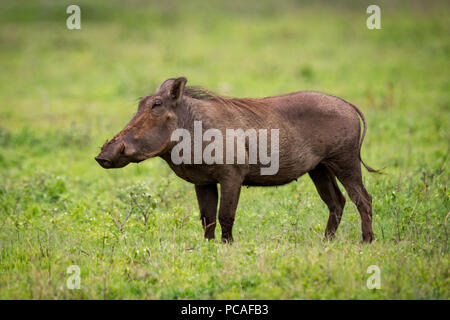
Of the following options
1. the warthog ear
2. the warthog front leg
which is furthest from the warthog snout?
the warthog front leg

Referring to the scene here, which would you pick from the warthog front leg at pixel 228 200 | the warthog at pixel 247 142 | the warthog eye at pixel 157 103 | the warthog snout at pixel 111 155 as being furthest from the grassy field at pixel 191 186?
the warthog eye at pixel 157 103

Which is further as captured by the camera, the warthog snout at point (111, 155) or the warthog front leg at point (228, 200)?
the warthog front leg at point (228, 200)

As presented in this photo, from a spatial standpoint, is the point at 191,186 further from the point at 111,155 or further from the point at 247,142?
the point at 111,155

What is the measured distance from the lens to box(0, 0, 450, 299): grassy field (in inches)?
202

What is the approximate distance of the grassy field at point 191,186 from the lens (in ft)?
16.8

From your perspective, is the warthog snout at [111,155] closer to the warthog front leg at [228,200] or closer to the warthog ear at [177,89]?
the warthog ear at [177,89]

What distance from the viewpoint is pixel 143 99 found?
5984 mm

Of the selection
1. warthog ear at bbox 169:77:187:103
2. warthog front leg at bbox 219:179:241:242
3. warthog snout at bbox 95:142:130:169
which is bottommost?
warthog front leg at bbox 219:179:241:242

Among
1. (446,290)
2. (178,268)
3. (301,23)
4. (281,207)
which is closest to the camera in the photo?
(446,290)

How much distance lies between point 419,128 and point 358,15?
1539cm

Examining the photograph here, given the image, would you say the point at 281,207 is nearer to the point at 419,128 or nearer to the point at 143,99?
the point at 143,99

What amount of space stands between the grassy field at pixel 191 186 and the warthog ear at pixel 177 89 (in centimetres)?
151

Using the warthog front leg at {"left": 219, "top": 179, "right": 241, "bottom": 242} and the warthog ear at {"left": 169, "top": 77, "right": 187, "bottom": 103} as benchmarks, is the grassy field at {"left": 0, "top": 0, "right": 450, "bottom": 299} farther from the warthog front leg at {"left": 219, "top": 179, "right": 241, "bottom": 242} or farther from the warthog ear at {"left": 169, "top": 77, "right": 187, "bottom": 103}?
the warthog ear at {"left": 169, "top": 77, "right": 187, "bottom": 103}
